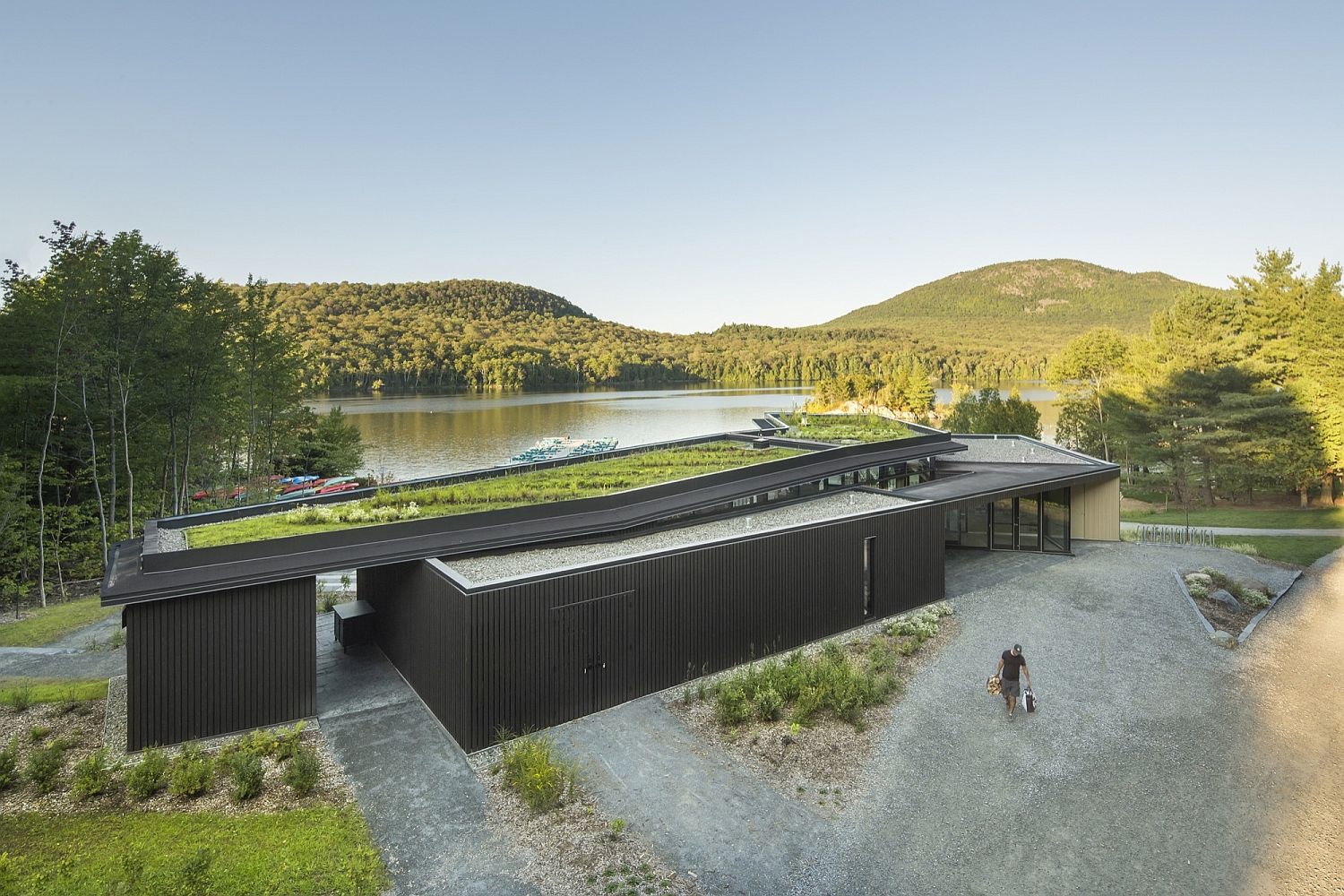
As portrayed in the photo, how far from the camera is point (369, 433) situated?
54.9 meters

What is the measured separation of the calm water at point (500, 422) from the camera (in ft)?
144

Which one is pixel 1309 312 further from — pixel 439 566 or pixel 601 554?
pixel 439 566

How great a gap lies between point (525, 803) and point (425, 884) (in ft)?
4.11

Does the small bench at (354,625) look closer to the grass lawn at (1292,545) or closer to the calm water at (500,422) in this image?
the grass lawn at (1292,545)

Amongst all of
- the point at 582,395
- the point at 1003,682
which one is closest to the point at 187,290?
the point at 1003,682

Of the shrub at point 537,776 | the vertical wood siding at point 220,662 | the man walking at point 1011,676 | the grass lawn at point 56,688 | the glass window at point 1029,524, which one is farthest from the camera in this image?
the glass window at point 1029,524

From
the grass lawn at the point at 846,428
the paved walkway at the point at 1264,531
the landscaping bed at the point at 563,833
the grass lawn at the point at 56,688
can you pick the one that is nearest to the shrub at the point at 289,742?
the landscaping bed at the point at 563,833

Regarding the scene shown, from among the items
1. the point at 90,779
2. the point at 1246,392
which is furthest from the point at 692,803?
the point at 1246,392

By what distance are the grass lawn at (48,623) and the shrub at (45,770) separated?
7.09 m

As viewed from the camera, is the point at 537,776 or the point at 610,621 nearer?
the point at 537,776

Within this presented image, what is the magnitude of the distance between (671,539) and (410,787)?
500 cm

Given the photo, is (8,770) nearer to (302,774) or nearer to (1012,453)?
(302,774)

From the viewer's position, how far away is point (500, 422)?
203ft

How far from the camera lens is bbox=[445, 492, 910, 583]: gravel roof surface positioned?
8867 mm
